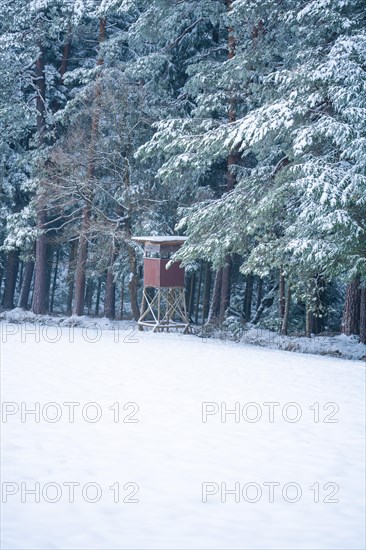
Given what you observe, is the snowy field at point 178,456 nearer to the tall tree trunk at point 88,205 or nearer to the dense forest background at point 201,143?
the dense forest background at point 201,143

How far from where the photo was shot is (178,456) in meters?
5.99

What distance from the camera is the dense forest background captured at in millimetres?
11719

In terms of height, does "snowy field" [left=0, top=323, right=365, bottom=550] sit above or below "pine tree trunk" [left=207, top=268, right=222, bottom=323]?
below

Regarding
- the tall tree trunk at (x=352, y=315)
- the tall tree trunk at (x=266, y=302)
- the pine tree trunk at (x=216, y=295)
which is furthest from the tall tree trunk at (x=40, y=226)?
the tall tree trunk at (x=352, y=315)

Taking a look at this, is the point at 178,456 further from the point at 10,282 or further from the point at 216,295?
the point at 10,282

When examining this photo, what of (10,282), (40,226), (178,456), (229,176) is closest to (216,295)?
(229,176)

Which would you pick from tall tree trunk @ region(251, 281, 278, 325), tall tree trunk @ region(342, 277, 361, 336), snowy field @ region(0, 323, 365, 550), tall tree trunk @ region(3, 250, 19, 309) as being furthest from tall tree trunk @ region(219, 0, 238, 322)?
tall tree trunk @ region(3, 250, 19, 309)

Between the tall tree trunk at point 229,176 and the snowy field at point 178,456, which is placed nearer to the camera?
the snowy field at point 178,456

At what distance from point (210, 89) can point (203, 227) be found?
5.74 m

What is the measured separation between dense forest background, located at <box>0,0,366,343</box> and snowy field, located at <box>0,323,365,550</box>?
3.50 m

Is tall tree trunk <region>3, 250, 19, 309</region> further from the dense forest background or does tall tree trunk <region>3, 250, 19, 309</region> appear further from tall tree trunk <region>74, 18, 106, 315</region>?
tall tree trunk <region>74, 18, 106, 315</region>

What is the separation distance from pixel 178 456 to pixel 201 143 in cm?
876

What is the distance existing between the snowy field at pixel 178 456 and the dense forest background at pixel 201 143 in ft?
11.5

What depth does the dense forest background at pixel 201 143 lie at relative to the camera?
11719 mm
